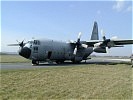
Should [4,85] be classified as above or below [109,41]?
below

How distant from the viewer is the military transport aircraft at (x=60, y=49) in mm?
30969

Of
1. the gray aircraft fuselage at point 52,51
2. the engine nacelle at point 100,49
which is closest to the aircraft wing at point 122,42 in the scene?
the engine nacelle at point 100,49

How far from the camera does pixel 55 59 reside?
3584cm

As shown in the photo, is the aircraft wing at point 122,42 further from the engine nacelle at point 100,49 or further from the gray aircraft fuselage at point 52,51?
the gray aircraft fuselage at point 52,51

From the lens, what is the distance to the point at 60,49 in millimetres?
35719

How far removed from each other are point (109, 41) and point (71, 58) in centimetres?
742

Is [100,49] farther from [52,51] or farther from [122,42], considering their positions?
[52,51]

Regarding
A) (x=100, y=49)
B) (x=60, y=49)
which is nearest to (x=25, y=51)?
(x=60, y=49)

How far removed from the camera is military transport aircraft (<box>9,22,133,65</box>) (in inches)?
1219

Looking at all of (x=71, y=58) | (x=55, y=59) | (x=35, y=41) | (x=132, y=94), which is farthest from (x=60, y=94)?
(x=71, y=58)

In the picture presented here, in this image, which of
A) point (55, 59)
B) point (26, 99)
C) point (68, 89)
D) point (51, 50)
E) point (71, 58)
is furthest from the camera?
point (71, 58)

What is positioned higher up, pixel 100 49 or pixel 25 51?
pixel 100 49

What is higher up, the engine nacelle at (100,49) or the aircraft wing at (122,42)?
the aircraft wing at (122,42)

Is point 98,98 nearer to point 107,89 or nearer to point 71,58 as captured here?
point 107,89
